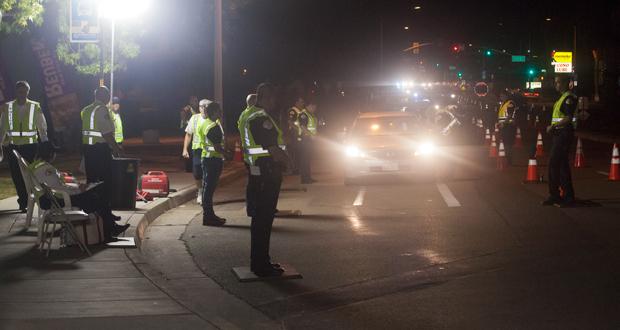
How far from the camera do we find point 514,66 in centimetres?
11350

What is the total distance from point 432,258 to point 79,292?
13.2 ft

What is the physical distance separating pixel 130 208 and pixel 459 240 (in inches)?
194

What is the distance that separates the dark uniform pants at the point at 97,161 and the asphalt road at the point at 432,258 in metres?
1.35

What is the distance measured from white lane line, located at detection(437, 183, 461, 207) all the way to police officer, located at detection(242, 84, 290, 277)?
7118 mm

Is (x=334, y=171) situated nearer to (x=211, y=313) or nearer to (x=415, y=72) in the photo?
(x=211, y=313)

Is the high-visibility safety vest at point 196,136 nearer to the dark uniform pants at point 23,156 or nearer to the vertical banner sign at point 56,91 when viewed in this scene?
the dark uniform pants at point 23,156

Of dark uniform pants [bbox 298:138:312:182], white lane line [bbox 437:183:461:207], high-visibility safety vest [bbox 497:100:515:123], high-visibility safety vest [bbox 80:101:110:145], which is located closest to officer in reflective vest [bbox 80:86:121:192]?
high-visibility safety vest [bbox 80:101:110:145]

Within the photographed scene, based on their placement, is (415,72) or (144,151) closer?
(144,151)

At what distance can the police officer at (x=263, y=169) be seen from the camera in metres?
9.63

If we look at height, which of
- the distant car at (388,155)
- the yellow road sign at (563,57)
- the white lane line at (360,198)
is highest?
the yellow road sign at (563,57)

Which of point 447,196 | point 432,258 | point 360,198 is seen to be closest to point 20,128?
point 360,198

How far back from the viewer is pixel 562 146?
15.7m

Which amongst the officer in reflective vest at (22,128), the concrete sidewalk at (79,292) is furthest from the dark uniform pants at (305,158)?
the concrete sidewalk at (79,292)

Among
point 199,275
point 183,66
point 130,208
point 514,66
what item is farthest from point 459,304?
point 514,66
